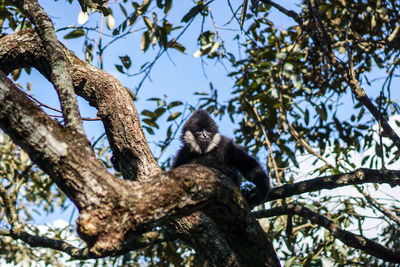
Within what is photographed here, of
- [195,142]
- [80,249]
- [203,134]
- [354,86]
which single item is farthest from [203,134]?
[80,249]

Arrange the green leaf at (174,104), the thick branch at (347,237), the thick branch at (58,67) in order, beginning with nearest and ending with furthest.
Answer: the thick branch at (58,67) < the thick branch at (347,237) < the green leaf at (174,104)

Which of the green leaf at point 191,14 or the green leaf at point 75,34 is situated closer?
the green leaf at point 191,14

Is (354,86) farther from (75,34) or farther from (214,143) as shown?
(75,34)

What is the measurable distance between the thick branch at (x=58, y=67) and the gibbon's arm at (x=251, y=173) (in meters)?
2.38

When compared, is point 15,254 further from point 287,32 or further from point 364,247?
point 287,32

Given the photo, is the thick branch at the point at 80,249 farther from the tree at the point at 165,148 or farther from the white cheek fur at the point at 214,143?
the white cheek fur at the point at 214,143

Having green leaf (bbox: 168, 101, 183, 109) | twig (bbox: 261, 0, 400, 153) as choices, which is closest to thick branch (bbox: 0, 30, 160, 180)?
green leaf (bbox: 168, 101, 183, 109)

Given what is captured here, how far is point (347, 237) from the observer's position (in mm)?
3523

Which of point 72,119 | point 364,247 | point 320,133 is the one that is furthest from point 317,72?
point 72,119

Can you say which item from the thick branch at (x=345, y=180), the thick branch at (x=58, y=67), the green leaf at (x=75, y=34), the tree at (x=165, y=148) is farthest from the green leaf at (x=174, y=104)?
the thick branch at (x=58, y=67)

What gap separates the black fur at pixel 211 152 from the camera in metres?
4.72

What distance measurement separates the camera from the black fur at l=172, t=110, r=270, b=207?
4.72 m

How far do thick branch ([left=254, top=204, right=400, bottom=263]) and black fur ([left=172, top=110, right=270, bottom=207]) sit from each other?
835 millimetres

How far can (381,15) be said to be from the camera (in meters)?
5.85
